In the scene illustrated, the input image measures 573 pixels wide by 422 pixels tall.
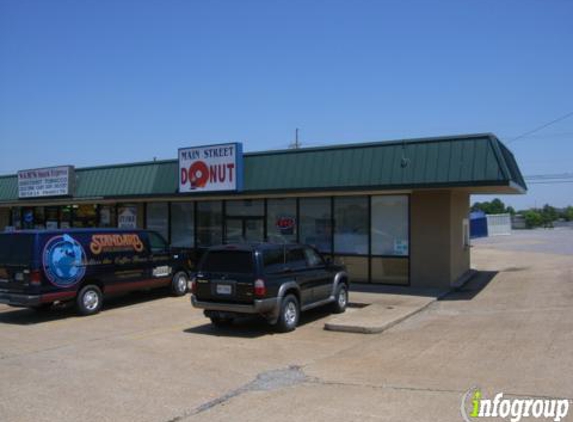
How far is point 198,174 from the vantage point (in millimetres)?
20188

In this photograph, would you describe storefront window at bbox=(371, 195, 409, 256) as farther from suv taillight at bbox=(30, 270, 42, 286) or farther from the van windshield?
the van windshield

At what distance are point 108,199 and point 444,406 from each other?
18.8 metres

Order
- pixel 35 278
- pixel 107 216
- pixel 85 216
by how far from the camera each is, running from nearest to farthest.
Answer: pixel 35 278
pixel 107 216
pixel 85 216

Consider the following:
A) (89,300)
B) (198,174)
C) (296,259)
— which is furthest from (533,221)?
(89,300)

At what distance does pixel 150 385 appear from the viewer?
7.95m

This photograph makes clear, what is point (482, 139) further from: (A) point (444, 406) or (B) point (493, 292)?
(A) point (444, 406)

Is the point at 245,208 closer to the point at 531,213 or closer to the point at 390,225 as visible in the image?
the point at 390,225

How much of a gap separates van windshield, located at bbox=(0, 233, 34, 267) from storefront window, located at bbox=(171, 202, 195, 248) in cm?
944

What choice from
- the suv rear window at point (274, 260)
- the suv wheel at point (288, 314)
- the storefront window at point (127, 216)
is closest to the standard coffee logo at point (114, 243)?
the suv rear window at point (274, 260)

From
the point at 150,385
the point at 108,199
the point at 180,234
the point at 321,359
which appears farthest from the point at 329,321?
the point at 108,199

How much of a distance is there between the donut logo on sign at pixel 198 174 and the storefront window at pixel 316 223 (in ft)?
10.7

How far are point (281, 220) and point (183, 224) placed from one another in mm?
4535

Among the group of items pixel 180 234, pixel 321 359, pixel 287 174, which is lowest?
pixel 321 359

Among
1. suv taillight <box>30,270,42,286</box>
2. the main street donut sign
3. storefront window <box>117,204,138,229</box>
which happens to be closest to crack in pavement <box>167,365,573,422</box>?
suv taillight <box>30,270,42,286</box>
